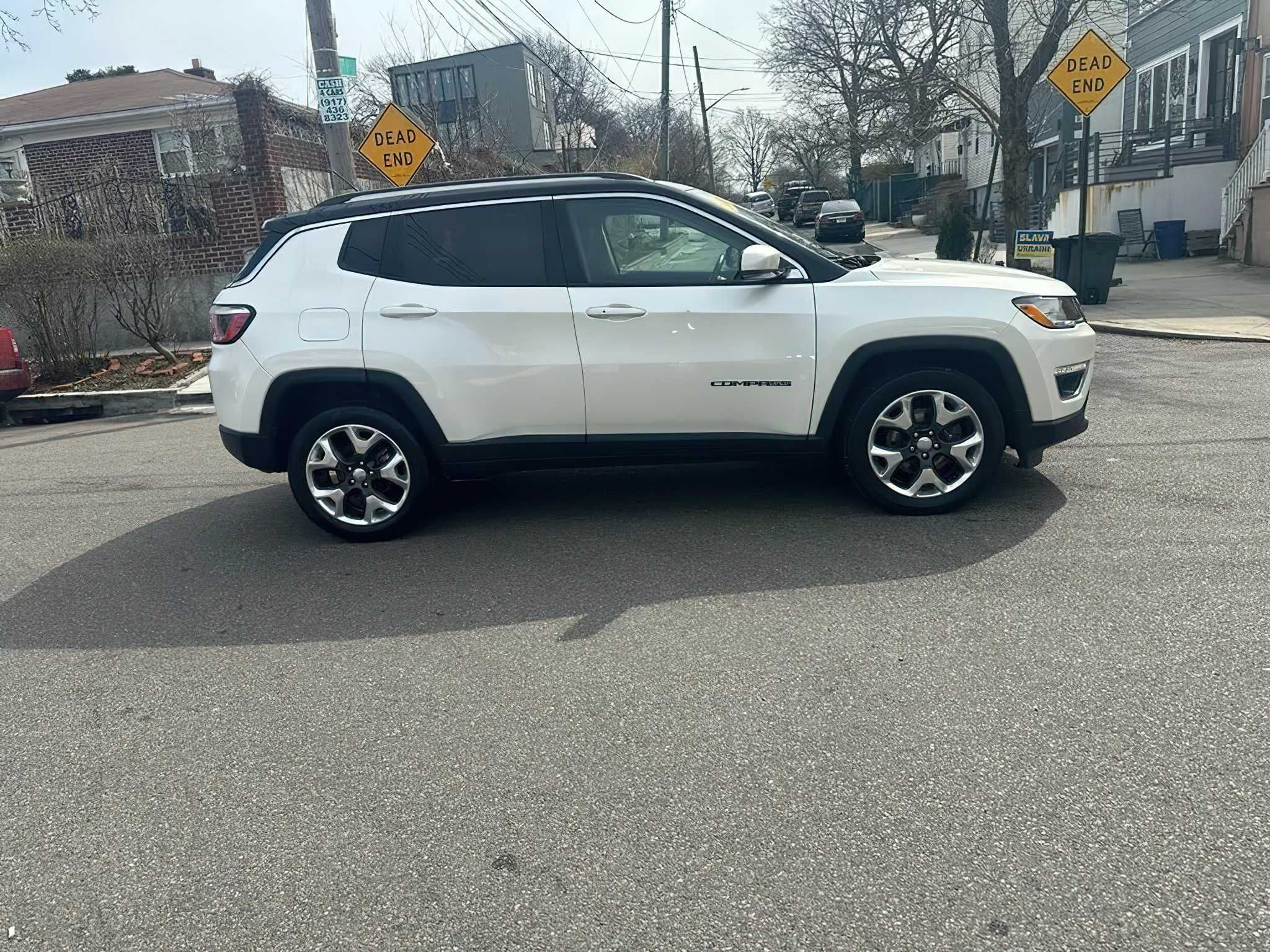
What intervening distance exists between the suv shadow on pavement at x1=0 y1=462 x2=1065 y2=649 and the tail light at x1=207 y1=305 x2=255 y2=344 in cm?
121

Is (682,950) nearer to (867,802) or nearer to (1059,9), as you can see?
(867,802)

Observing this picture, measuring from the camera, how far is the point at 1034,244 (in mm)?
14070

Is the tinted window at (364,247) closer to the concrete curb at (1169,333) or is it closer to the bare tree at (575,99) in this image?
the concrete curb at (1169,333)

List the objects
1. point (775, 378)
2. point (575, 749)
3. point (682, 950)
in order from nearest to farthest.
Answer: point (682, 950) → point (575, 749) → point (775, 378)

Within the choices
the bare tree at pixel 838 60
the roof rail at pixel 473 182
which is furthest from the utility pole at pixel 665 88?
the roof rail at pixel 473 182

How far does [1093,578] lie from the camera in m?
4.40

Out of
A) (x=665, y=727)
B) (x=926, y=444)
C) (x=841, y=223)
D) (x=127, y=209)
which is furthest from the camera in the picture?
(x=841, y=223)

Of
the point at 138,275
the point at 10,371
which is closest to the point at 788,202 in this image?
the point at 138,275

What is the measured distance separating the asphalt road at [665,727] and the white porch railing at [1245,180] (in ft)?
50.4

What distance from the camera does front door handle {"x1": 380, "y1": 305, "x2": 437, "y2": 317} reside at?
528 centimetres

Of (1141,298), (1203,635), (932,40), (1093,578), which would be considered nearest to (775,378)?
(1093,578)

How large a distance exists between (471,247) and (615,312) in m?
0.89

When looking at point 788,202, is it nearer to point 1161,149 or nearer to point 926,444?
point 1161,149

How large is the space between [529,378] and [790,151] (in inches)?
3012
